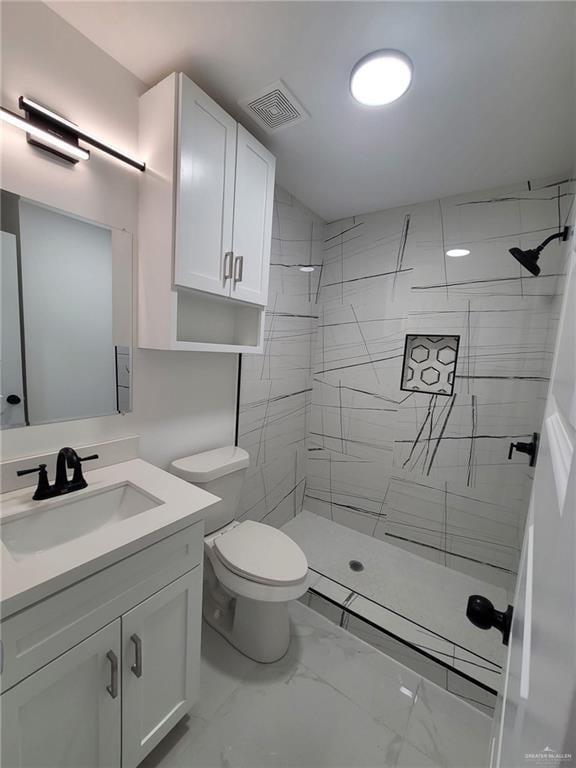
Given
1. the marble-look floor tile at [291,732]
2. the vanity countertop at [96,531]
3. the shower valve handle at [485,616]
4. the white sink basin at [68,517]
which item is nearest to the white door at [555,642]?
the shower valve handle at [485,616]

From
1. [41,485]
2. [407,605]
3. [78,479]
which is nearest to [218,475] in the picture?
[78,479]

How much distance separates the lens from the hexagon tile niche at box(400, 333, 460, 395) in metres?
2.02

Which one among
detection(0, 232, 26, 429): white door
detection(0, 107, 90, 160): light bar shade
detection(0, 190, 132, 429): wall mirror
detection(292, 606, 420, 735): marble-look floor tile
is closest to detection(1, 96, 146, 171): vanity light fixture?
detection(0, 107, 90, 160): light bar shade

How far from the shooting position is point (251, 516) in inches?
80.7

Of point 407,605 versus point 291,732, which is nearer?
point 291,732

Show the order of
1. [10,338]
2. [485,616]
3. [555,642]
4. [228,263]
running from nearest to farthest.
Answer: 1. [555,642]
2. [485,616]
3. [10,338]
4. [228,263]

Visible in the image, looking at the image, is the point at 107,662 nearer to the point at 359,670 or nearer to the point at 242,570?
the point at 242,570

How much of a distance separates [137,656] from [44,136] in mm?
1586

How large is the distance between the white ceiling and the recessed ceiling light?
1.36ft

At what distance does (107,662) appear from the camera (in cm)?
82

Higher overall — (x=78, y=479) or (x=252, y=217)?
(x=252, y=217)

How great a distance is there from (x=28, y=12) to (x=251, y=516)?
2366 millimetres

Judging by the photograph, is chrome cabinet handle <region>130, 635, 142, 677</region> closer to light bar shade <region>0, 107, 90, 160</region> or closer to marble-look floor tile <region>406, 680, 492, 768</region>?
marble-look floor tile <region>406, 680, 492, 768</region>

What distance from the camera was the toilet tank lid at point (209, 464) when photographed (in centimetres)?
143
